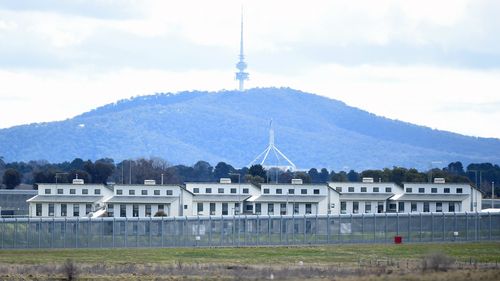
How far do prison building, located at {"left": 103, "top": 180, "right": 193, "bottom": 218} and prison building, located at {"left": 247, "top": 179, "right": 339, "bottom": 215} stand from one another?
591 cm

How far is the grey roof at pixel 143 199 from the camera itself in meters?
124

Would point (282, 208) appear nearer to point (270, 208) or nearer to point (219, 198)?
point (270, 208)

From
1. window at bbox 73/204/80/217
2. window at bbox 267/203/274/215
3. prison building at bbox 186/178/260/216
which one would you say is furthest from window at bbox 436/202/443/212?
window at bbox 73/204/80/217

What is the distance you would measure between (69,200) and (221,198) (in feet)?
42.6

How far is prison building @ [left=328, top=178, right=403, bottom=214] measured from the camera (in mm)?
127625

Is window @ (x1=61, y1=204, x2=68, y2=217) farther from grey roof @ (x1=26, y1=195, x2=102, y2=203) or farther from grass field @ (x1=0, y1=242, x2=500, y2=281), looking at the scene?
grass field @ (x1=0, y1=242, x2=500, y2=281)

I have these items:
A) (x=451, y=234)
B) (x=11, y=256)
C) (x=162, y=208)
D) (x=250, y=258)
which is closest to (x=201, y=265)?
(x=250, y=258)

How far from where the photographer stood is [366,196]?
129m

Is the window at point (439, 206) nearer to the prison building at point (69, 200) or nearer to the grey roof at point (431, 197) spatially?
the grey roof at point (431, 197)

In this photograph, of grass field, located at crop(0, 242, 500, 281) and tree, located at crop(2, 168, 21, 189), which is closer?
grass field, located at crop(0, 242, 500, 281)

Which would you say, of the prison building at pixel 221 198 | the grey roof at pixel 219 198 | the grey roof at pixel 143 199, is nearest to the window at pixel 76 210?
the grey roof at pixel 143 199

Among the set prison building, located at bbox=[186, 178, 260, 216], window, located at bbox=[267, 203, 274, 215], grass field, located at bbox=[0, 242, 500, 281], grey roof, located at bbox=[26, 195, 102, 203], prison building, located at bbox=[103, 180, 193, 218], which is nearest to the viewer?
grass field, located at bbox=[0, 242, 500, 281]

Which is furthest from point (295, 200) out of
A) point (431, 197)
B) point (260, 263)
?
point (260, 263)

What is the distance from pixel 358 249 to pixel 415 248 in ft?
11.3
